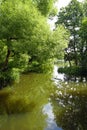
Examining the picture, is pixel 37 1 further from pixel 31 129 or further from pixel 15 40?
pixel 31 129

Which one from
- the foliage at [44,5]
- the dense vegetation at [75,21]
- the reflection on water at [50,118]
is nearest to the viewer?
the reflection on water at [50,118]

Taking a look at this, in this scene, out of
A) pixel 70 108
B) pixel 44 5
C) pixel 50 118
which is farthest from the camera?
pixel 44 5

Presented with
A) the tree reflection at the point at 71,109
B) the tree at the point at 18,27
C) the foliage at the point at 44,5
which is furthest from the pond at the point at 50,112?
the foliage at the point at 44,5

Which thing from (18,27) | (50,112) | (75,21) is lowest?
(50,112)

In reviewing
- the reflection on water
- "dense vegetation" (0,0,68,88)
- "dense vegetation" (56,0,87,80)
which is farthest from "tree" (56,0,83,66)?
the reflection on water

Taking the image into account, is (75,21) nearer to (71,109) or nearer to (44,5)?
(44,5)

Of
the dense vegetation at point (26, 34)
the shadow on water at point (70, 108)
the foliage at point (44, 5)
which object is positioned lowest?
the shadow on water at point (70, 108)

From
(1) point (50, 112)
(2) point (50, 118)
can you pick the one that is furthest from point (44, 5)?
(2) point (50, 118)

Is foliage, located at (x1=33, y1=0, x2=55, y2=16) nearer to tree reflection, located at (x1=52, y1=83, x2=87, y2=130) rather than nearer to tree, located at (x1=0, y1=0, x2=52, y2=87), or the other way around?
tree, located at (x1=0, y1=0, x2=52, y2=87)

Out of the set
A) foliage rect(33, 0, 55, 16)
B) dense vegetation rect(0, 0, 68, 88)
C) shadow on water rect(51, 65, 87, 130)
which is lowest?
shadow on water rect(51, 65, 87, 130)

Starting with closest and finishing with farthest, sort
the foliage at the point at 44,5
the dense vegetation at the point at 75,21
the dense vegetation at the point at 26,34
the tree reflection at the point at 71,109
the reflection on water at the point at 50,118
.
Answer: the reflection on water at the point at 50,118 → the tree reflection at the point at 71,109 → the dense vegetation at the point at 26,34 → the foliage at the point at 44,5 → the dense vegetation at the point at 75,21

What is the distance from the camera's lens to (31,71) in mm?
39000

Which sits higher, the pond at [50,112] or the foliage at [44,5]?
the foliage at [44,5]

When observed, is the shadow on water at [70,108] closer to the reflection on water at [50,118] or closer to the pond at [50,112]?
the pond at [50,112]
